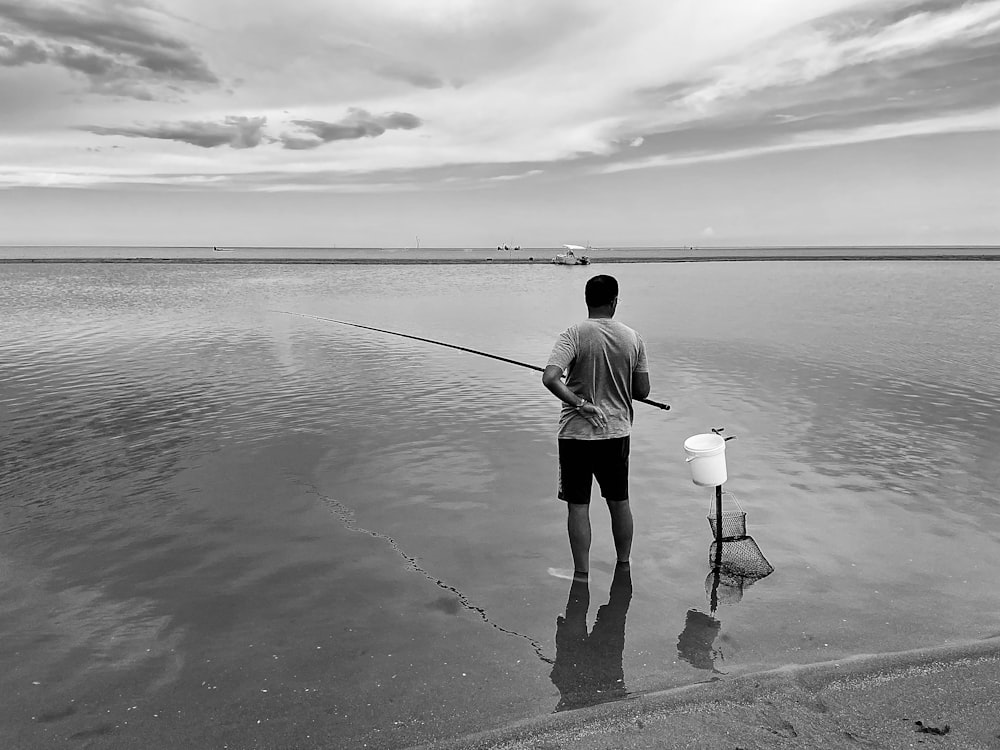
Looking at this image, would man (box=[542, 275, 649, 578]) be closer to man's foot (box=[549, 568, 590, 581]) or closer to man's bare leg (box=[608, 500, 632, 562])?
man's bare leg (box=[608, 500, 632, 562])

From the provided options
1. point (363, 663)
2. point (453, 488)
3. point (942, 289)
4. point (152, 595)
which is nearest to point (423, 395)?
point (453, 488)

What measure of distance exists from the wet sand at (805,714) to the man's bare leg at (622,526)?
1596 mm

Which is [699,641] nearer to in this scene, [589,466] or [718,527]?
[718,527]

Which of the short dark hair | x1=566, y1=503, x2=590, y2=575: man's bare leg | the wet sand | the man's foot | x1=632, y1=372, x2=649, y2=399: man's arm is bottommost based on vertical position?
the man's foot

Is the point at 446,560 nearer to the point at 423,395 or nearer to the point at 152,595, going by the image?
the point at 152,595

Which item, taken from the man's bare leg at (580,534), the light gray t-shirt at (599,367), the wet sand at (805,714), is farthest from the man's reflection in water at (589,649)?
the light gray t-shirt at (599,367)

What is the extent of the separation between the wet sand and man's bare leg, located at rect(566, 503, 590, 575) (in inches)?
60.7

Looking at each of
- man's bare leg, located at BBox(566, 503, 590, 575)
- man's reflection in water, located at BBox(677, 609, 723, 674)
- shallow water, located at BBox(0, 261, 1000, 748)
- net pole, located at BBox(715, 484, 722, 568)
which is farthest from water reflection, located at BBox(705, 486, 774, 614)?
man's bare leg, located at BBox(566, 503, 590, 575)

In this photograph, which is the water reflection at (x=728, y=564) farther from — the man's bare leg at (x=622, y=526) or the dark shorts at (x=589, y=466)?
the dark shorts at (x=589, y=466)

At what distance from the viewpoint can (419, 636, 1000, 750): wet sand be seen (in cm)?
327

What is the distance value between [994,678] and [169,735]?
14.6ft

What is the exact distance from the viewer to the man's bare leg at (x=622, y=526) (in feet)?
17.2

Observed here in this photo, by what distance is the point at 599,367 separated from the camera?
16.0 feet

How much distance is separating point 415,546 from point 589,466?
6.36ft
